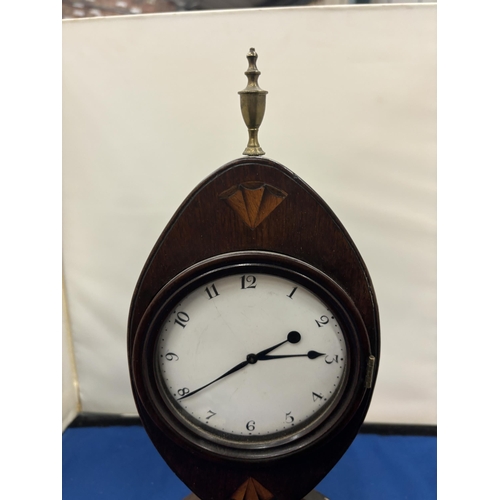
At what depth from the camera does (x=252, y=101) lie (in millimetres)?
694

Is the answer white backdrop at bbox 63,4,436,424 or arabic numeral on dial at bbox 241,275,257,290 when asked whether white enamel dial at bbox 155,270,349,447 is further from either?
white backdrop at bbox 63,4,436,424

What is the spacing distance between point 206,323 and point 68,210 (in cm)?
58

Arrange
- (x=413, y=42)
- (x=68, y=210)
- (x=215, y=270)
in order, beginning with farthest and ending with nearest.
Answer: (x=68, y=210), (x=413, y=42), (x=215, y=270)

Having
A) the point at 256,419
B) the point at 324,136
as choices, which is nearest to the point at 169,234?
the point at 256,419

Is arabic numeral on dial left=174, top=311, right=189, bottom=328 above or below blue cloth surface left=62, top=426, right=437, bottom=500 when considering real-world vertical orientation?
above

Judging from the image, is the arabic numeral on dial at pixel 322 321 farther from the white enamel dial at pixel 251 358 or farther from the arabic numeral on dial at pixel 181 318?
the arabic numeral on dial at pixel 181 318

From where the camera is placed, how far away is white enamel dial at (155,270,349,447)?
70cm

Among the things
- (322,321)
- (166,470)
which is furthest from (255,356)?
(166,470)

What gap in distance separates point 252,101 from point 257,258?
241mm

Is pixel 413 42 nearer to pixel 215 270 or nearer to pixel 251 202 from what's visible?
pixel 251 202

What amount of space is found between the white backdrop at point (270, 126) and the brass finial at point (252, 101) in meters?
0.30

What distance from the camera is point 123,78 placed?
1.00 meters

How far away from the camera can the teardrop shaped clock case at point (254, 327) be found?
0.69m

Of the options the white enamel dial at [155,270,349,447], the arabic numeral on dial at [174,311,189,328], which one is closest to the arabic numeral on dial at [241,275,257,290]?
the white enamel dial at [155,270,349,447]
